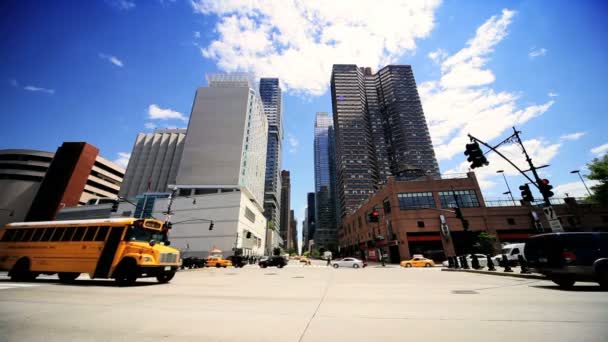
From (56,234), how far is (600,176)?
177 ft

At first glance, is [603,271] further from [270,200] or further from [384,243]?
[270,200]

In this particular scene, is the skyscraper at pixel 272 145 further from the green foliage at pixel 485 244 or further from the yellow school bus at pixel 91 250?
the yellow school bus at pixel 91 250

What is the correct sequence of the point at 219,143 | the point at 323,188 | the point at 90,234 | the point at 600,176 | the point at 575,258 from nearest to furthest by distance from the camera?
the point at 575,258 < the point at 90,234 < the point at 600,176 < the point at 219,143 < the point at 323,188

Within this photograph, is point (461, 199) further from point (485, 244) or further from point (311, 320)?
point (311, 320)

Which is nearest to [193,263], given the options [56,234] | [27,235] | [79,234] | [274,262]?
[274,262]

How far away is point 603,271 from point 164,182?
104595 millimetres

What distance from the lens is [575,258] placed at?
7789 millimetres

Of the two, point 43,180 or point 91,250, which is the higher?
point 43,180

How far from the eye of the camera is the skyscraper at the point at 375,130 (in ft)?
352

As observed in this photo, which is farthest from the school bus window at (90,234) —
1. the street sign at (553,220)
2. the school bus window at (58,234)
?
the street sign at (553,220)

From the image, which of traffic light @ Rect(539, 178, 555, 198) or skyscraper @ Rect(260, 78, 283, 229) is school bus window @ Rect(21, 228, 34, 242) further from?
skyscraper @ Rect(260, 78, 283, 229)

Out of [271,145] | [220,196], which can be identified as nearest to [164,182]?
[220,196]

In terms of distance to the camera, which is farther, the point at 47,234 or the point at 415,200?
the point at 415,200

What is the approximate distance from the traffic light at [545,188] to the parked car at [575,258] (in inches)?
143
